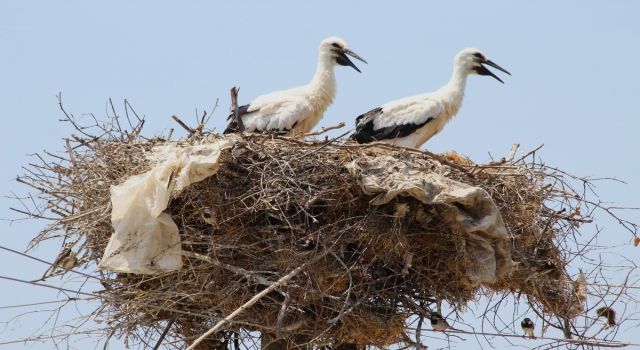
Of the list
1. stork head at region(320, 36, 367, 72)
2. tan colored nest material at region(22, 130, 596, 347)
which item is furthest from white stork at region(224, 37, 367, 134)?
tan colored nest material at region(22, 130, 596, 347)

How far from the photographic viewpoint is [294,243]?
8.42 meters

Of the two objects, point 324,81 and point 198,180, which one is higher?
point 324,81

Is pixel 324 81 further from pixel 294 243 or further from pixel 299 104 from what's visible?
pixel 294 243

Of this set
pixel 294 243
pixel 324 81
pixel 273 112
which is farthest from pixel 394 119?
pixel 294 243

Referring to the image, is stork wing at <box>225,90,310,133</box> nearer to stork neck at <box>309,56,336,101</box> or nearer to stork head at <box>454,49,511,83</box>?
stork neck at <box>309,56,336,101</box>

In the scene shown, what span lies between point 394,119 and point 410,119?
14 centimetres

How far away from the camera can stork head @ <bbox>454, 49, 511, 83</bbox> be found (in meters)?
11.6

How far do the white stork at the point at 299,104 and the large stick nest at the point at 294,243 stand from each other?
1689mm

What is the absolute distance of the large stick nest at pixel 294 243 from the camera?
→ 8445 millimetres

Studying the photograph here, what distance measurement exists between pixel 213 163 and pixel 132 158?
953mm

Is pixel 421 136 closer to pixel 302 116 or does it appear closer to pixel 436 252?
pixel 302 116

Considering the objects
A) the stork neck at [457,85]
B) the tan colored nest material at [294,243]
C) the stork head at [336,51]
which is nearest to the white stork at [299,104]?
the stork head at [336,51]

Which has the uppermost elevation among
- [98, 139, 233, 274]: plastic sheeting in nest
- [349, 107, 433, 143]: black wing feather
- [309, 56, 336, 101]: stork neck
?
[309, 56, 336, 101]: stork neck

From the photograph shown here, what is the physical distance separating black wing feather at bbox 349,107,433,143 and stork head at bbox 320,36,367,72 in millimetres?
845
